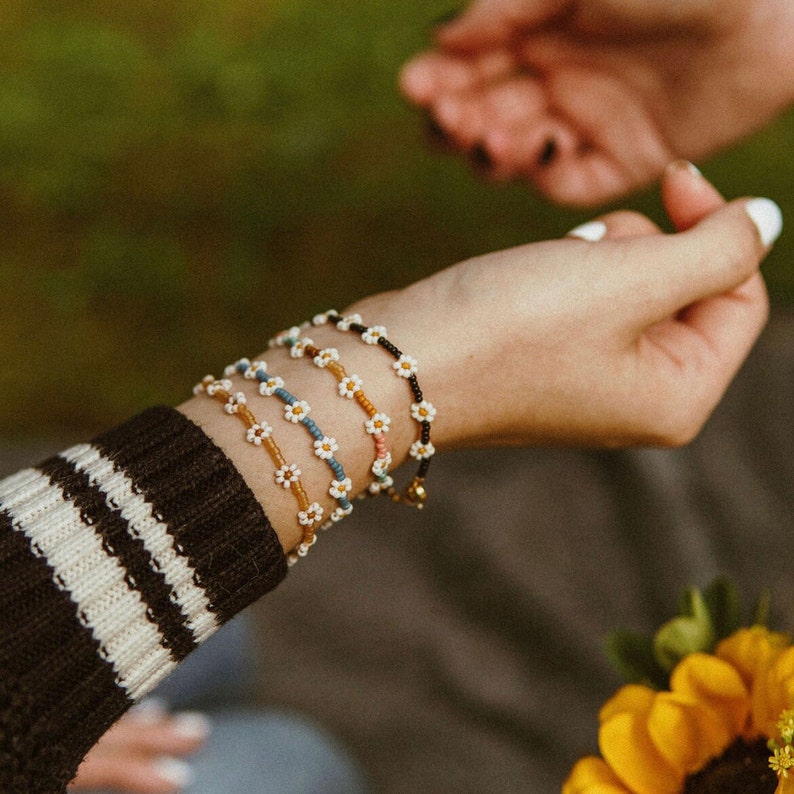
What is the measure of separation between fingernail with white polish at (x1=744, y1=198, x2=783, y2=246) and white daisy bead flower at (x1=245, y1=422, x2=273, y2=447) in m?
0.58

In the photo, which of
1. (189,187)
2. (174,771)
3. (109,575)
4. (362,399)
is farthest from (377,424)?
(189,187)

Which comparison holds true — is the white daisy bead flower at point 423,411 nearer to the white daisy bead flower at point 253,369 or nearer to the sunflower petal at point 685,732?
the white daisy bead flower at point 253,369

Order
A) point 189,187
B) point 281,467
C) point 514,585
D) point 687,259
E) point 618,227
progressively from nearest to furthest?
point 281,467 < point 687,259 < point 618,227 < point 514,585 < point 189,187

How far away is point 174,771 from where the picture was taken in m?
1.15

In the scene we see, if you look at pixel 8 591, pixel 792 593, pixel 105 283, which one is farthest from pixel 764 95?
pixel 105 283

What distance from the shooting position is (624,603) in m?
1.38

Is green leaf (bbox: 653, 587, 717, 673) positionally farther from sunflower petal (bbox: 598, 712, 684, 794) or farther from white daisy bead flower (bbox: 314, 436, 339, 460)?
white daisy bead flower (bbox: 314, 436, 339, 460)

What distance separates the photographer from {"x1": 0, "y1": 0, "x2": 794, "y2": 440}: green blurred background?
1789 millimetres

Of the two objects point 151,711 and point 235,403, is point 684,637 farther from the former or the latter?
point 151,711

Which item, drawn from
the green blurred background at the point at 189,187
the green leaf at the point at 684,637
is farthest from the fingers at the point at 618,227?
the green blurred background at the point at 189,187

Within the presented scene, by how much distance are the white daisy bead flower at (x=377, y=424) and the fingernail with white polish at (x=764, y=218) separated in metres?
0.48

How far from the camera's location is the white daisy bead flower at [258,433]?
76 cm

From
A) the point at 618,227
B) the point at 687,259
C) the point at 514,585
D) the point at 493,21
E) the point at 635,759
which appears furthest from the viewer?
the point at 514,585

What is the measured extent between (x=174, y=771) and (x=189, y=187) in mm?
1215
